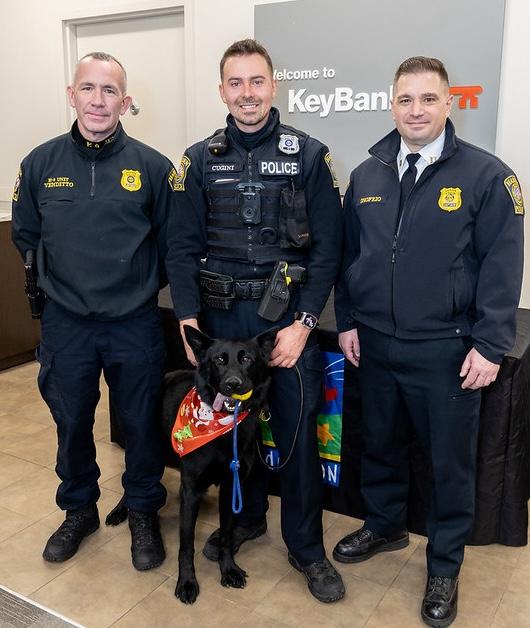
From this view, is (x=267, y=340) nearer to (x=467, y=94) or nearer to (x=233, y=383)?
(x=233, y=383)

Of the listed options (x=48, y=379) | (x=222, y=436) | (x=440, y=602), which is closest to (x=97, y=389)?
(x=48, y=379)

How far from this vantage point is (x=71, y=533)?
6.96ft

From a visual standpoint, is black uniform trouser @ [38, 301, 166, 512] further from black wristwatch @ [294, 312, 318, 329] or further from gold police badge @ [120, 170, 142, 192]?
black wristwatch @ [294, 312, 318, 329]

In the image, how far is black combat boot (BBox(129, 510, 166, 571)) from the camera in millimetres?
2033

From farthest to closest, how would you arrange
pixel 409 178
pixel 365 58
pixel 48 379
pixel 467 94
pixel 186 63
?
pixel 186 63, pixel 365 58, pixel 467 94, pixel 48 379, pixel 409 178

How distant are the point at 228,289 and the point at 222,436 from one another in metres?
0.45

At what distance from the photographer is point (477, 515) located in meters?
2.14

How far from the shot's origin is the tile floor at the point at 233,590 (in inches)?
71.6

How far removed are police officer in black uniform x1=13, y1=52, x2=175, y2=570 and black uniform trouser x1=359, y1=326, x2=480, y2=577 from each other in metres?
0.73

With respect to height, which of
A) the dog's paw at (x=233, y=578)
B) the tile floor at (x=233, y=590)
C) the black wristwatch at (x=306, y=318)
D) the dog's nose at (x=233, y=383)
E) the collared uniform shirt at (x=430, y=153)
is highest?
the collared uniform shirt at (x=430, y=153)

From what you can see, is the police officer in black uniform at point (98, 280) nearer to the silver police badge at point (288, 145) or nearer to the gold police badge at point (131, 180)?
the gold police badge at point (131, 180)

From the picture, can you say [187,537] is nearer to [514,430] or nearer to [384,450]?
[384,450]

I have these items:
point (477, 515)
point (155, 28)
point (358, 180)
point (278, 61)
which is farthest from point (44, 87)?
point (477, 515)

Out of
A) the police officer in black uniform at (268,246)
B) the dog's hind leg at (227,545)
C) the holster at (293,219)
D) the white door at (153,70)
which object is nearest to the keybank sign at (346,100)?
the white door at (153,70)
